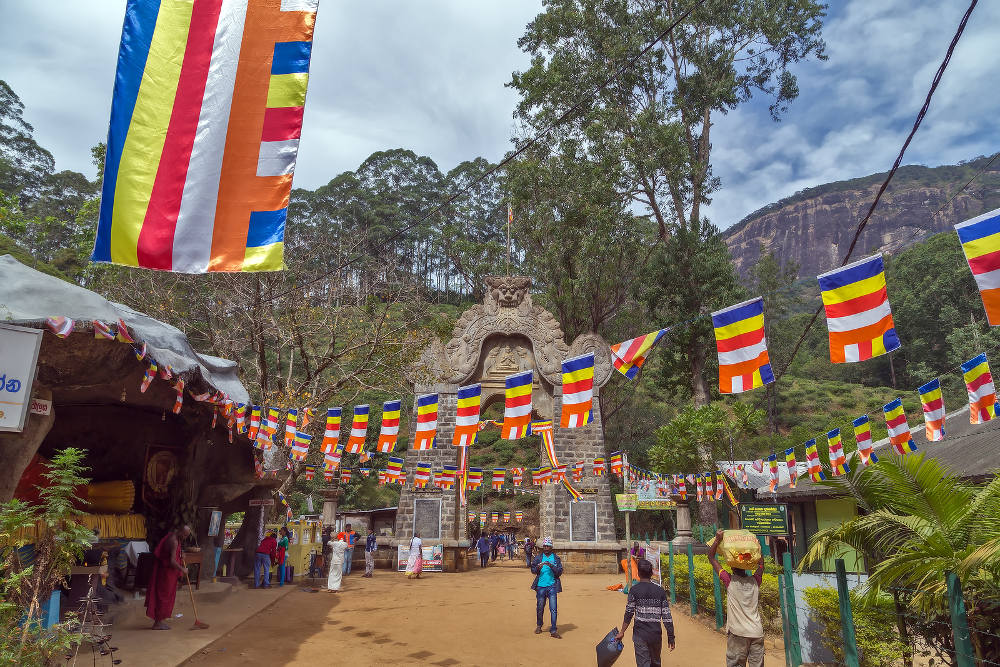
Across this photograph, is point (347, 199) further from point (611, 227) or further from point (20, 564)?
point (20, 564)

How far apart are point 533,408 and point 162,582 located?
15.6 metres

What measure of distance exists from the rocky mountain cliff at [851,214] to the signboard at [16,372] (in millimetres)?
123810

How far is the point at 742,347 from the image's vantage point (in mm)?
8680

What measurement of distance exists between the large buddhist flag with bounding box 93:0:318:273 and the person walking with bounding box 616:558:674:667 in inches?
190

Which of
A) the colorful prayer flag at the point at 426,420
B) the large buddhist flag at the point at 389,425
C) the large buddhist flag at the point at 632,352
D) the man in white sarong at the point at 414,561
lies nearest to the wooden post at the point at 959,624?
the large buddhist flag at the point at 632,352

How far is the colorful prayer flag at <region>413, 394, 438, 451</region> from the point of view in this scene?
1634 centimetres

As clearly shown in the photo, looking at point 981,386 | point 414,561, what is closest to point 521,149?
point 981,386

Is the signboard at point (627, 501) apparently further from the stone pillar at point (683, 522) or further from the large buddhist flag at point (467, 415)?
the large buddhist flag at point (467, 415)

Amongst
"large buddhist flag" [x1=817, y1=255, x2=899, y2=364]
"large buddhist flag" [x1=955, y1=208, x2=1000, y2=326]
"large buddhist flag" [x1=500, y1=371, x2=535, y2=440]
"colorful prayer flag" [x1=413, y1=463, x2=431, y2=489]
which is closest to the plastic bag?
"large buddhist flag" [x1=817, y1=255, x2=899, y2=364]

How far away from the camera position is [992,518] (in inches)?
193

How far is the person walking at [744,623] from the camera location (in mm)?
5930

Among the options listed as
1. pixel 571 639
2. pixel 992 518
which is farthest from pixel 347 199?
pixel 992 518

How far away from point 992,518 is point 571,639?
6497mm

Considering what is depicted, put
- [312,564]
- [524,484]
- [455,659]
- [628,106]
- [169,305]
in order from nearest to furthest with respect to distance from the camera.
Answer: [455,659] → [169,305] → [312,564] → [628,106] → [524,484]
